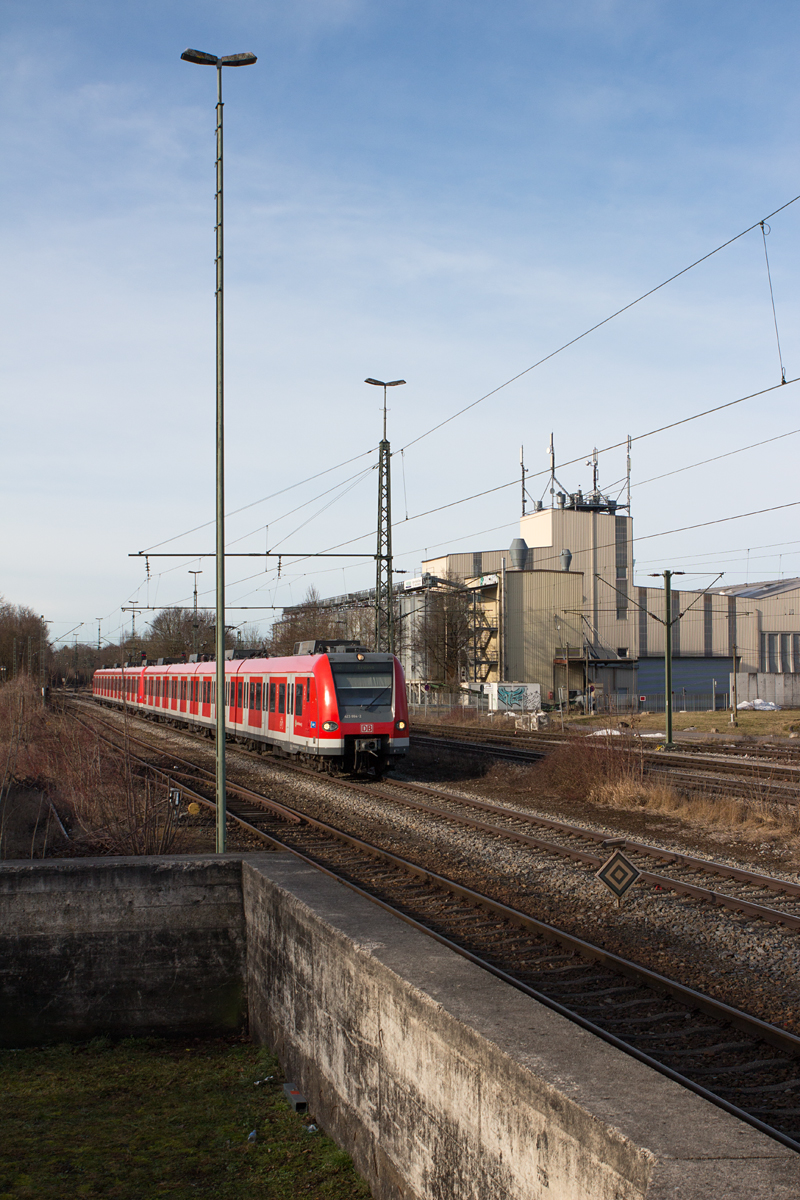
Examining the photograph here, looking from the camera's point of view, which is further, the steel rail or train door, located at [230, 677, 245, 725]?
train door, located at [230, 677, 245, 725]

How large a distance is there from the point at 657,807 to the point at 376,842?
17.6ft

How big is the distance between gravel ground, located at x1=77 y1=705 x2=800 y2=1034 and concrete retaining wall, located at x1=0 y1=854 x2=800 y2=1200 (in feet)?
9.08

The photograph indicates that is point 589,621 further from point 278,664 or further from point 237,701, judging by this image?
point 278,664

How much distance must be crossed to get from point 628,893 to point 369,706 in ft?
35.8

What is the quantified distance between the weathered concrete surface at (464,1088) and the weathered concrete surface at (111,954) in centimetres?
114

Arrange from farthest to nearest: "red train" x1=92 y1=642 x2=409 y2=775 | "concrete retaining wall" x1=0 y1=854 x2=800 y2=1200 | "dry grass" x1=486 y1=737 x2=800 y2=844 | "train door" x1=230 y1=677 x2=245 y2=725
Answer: "train door" x1=230 y1=677 x2=245 y2=725
"red train" x1=92 y1=642 x2=409 y2=775
"dry grass" x1=486 y1=737 x2=800 y2=844
"concrete retaining wall" x1=0 y1=854 x2=800 y2=1200

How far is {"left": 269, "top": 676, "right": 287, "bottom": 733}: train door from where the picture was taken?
23.5 meters

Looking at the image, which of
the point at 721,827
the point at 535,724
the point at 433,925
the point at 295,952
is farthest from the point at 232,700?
the point at 295,952

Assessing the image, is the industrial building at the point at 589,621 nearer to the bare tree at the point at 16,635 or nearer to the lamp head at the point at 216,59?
the bare tree at the point at 16,635

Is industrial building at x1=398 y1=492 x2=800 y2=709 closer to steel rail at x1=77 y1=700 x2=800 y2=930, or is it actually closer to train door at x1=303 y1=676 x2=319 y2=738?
train door at x1=303 y1=676 x2=319 y2=738

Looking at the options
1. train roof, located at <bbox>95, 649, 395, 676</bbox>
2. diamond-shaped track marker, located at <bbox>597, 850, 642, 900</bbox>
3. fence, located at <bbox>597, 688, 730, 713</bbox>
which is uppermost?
train roof, located at <bbox>95, 649, 395, 676</bbox>

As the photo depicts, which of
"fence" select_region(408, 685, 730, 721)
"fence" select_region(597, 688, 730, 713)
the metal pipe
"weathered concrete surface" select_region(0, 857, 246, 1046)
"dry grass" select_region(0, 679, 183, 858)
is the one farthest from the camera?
"fence" select_region(597, 688, 730, 713)

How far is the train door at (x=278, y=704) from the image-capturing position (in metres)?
23.5

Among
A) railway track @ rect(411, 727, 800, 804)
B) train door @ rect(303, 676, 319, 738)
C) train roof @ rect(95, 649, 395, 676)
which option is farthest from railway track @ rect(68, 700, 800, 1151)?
train roof @ rect(95, 649, 395, 676)
